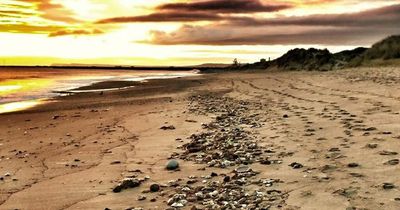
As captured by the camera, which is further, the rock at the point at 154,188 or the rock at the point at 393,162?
the rock at the point at 154,188

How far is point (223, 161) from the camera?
23.6 feet

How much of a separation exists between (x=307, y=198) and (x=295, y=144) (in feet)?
9.83

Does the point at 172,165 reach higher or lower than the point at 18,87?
higher

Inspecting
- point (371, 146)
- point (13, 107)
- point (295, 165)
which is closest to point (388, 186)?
point (295, 165)

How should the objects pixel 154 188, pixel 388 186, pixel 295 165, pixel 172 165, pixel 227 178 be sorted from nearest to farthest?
pixel 388 186, pixel 154 188, pixel 227 178, pixel 295 165, pixel 172 165

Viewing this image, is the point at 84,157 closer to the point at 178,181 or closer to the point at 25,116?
the point at 178,181

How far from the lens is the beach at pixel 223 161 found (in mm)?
5215

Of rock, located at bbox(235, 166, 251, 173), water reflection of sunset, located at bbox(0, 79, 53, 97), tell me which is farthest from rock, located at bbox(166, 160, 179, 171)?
water reflection of sunset, located at bbox(0, 79, 53, 97)

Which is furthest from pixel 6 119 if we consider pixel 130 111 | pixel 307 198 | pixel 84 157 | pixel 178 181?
pixel 307 198

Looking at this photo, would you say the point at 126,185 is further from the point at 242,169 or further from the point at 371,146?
the point at 371,146

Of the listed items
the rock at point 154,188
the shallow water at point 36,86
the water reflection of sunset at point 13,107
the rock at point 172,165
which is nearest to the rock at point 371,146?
the rock at point 172,165

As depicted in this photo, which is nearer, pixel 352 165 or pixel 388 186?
pixel 388 186

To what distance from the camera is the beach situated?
5.21 m

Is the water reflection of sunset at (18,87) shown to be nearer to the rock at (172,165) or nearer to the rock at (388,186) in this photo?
the rock at (172,165)
